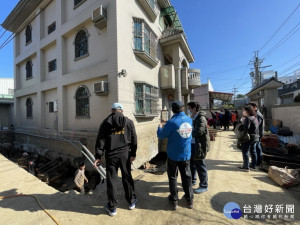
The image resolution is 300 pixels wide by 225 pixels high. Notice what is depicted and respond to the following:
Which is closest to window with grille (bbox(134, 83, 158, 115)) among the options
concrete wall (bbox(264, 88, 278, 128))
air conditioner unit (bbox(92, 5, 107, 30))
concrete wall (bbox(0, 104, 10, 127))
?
air conditioner unit (bbox(92, 5, 107, 30))

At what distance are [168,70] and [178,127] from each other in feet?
23.2

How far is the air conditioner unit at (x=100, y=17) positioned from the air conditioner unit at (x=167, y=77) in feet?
14.4

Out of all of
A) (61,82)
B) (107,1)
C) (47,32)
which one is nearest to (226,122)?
(107,1)

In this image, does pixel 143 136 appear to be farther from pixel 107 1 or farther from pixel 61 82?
pixel 107 1

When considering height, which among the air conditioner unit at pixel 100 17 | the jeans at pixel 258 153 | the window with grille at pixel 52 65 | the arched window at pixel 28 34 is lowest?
the jeans at pixel 258 153

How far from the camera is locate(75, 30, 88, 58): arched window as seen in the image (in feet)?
21.5

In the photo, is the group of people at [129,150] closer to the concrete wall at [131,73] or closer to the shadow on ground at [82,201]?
the shadow on ground at [82,201]

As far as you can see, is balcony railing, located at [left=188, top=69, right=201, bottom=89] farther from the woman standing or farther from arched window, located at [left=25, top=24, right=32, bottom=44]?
arched window, located at [left=25, top=24, right=32, bottom=44]

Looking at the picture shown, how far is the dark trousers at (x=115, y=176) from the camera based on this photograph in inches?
92.6

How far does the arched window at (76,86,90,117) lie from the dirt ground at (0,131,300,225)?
332 centimetres

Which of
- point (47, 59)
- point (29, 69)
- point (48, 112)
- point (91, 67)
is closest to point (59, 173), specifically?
point (48, 112)

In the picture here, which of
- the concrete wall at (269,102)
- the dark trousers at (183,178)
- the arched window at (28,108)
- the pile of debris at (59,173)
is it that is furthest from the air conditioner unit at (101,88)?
the concrete wall at (269,102)

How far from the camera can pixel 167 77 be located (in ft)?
28.6

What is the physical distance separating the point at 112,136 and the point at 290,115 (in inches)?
386
